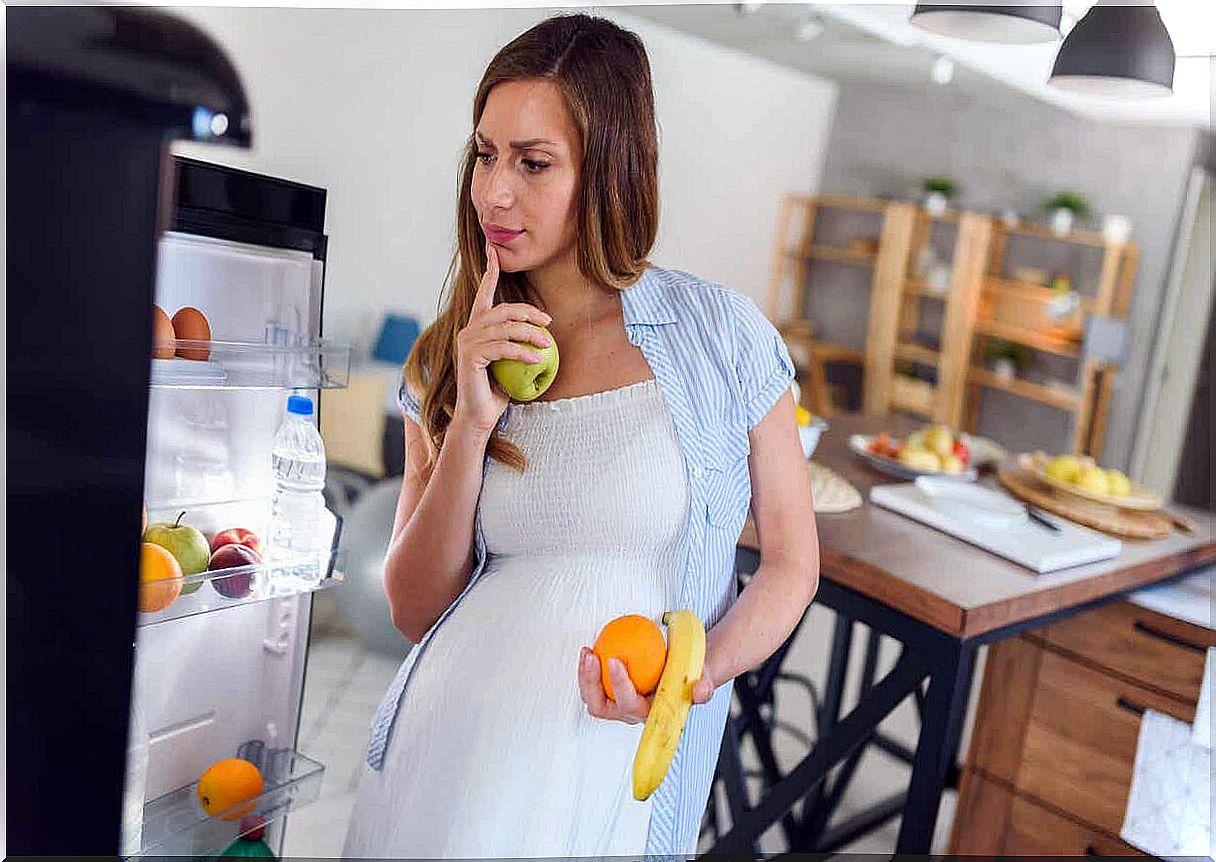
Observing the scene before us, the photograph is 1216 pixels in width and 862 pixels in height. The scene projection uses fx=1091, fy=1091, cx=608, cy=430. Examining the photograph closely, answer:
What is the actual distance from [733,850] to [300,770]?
0.88 metres

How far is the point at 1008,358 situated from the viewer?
5543mm

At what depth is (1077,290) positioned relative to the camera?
17.6ft

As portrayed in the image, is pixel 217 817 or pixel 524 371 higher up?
pixel 524 371

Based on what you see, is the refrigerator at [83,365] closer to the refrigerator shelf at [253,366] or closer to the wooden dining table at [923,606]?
the refrigerator shelf at [253,366]

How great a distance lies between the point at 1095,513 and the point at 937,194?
4.06m

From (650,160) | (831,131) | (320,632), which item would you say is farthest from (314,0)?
(831,131)

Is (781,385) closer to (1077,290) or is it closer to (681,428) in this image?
(681,428)

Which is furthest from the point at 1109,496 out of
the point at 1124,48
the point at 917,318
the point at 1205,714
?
the point at 917,318

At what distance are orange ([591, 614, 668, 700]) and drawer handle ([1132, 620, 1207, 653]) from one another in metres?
1.21

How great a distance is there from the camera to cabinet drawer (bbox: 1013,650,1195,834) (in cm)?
176

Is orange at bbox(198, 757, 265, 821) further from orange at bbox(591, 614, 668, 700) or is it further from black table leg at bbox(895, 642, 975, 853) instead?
black table leg at bbox(895, 642, 975, 853)

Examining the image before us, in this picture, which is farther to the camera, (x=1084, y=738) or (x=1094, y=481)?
(x=1094, y=481)

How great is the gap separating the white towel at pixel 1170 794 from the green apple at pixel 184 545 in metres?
1.39

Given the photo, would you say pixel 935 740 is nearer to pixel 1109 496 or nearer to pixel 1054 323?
pixel 1109 496
